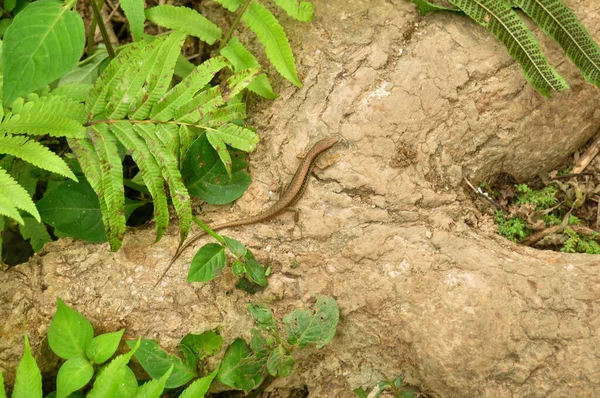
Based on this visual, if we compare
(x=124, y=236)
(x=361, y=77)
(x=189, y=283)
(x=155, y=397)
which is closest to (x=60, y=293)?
(x=124, y=236)

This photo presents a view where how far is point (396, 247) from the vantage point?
397 centimetres

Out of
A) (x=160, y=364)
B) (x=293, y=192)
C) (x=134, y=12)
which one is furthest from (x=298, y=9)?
(x=160, y=364)

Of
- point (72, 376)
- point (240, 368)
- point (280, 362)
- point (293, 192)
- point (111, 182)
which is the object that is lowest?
point (72, 376)

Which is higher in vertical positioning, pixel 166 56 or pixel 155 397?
pixel 166 56

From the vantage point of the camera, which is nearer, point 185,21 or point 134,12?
point 134,12

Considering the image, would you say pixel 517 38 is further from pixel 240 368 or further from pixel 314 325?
pixel 240 368

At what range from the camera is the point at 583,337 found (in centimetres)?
362

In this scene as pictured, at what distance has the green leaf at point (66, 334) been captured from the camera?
12.1 ft

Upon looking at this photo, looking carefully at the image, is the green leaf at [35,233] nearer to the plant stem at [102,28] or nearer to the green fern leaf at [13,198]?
the green fern leaf at [13,198]

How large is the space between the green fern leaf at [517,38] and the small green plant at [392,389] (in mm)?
2338

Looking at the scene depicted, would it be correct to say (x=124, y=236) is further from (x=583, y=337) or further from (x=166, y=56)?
(x=583, y=337)

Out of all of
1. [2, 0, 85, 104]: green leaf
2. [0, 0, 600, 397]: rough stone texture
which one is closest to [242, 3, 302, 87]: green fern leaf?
[0, 0, 600, 397]: rough stone texture

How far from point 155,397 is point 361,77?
8.77ft

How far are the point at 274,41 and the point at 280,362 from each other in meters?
2.25
